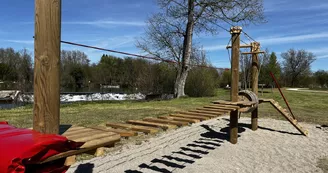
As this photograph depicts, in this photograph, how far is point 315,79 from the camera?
45.1 metres

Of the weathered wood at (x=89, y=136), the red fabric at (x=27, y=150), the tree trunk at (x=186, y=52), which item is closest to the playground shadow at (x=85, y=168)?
the weathered wood at (x=89, y=136)

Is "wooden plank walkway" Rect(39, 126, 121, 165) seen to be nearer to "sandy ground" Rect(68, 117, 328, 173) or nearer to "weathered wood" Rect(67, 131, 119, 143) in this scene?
"weathered wood" Rect(67, 131, 119, 143)

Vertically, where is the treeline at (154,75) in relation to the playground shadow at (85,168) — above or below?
above

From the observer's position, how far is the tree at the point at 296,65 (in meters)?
51.5

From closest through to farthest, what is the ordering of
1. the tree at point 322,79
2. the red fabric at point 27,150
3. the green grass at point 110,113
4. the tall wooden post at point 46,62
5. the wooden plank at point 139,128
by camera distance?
the red fabric at point 27,150, the tall wooden post at point 46,62, the wooden plank at point 139,128, the green grass at point 110,113, the tree at point 322,79

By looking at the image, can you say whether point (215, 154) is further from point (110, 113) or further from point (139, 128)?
point (110, 113)

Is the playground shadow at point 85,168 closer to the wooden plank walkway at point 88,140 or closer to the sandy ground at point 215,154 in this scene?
the sandy ground at point 215,154

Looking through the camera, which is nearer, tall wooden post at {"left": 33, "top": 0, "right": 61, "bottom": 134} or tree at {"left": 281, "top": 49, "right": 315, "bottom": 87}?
tall wooden post at {"left": 33, "top": 0, "right": 61, "bottom": 134}

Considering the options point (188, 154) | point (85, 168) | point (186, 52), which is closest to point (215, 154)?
point (188, 154)

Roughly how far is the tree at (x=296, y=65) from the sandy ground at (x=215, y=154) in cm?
4863

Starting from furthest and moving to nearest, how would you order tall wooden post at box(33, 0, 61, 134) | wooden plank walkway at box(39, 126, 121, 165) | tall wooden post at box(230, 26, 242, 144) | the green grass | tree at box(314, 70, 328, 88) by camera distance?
tree at box(314, 70, 328, 88)
the green grass
tall wooden post at box(230, 26, 242, 144)
tall wooden post at box(33, 0, 61, 134)
wooden plank walkway at box(39, 126, 121, 165)

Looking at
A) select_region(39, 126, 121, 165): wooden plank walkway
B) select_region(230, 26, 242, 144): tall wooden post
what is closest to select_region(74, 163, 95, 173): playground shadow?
select_region(39, 126, 121, 165): wooden plank walkway

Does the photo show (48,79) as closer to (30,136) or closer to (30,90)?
(30,136)

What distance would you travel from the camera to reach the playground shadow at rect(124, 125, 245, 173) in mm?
4445
